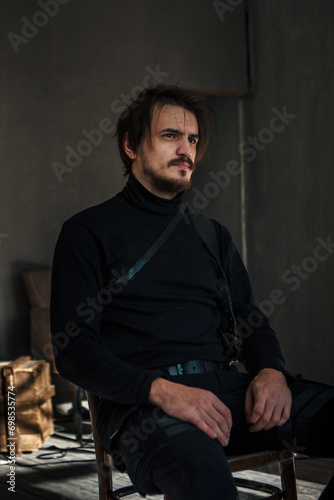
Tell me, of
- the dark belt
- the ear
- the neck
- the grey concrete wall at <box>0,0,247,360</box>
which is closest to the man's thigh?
the dark belt

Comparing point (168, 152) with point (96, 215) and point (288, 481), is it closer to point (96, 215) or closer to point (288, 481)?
point (96, 215)

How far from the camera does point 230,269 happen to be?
1872 mm

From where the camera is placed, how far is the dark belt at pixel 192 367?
1553 millimetres

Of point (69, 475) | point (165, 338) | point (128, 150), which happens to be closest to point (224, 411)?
point (165, 338)

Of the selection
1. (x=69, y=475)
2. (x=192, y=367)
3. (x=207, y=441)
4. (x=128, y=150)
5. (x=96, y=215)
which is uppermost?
(x=128, y=150)

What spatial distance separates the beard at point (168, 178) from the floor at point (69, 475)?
4.92 ft

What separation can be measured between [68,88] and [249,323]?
12.2 ft

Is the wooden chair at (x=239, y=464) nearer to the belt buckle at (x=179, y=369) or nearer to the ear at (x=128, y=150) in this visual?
the belt buckle at (x=179, y=369)

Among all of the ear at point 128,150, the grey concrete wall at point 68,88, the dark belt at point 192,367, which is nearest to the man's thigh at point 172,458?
the dark belt at point 192,367

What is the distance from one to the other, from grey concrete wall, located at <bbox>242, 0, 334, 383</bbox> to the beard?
2.93 meters

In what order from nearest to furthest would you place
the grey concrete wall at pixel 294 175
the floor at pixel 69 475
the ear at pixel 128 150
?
the ear at pixel 128 150 < the floor at pixel 69 475 < the grey concrete wall at pixel 294 175

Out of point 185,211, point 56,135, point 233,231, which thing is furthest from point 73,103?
point 185,211

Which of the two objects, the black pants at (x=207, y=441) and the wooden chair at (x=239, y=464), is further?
the wooden chair at (x=239, y=464)

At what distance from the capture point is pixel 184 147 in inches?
71.5
